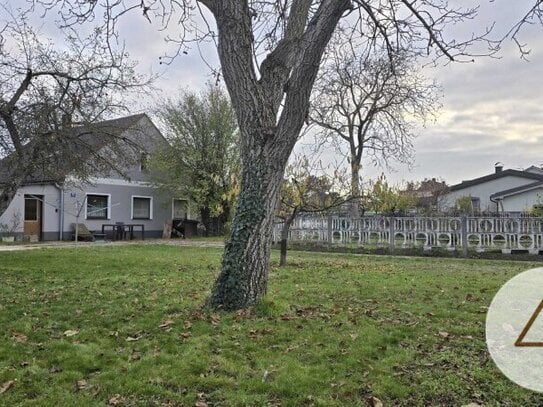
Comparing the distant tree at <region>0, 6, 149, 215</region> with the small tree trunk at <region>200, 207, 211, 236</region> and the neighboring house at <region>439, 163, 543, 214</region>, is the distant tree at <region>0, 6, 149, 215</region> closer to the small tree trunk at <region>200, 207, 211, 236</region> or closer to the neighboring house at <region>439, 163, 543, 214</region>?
the small tree trunk at <region>200, 207, 211, 236</region>

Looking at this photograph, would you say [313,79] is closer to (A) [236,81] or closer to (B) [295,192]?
(A) [236,81]

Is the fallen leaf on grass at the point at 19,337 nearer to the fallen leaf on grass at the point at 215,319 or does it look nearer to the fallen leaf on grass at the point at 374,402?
the fallen leaf on grass at the point at 215,319

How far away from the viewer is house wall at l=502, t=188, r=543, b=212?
24.6 m

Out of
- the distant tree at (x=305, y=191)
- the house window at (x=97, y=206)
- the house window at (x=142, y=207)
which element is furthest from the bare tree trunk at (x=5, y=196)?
the house window at (x=142, y=207)

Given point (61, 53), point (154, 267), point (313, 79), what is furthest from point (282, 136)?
point (61, 53)

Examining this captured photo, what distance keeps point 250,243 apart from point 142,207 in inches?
800

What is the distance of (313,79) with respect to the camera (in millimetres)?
5305

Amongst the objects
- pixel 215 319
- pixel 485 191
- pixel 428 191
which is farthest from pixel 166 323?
pixel 428 191

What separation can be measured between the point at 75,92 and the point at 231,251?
7696mm

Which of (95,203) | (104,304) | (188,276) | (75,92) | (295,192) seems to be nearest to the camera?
(104,304)

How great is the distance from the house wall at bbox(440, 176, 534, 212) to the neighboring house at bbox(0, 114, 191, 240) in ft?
57.5

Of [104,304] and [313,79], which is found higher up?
[313,79]

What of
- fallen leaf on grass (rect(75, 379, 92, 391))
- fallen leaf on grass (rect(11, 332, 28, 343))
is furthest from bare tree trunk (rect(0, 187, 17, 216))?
Result: fallen leaf on grass (rect(75, 379, 92, 391))

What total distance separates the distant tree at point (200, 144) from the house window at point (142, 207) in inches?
82.4
